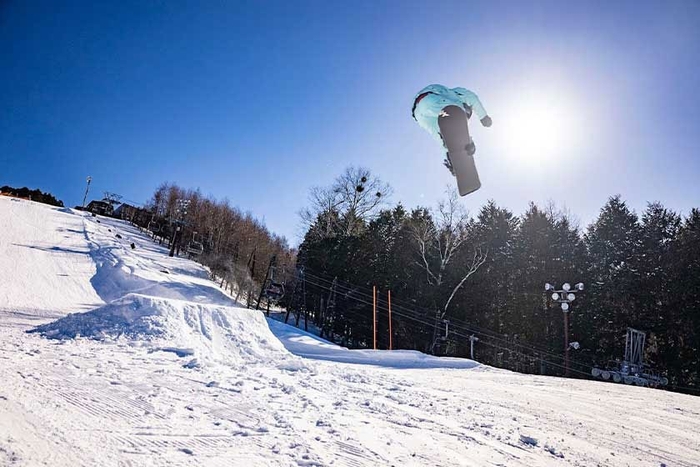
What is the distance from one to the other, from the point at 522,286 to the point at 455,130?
20079mm

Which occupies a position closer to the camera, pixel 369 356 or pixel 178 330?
pixel 178 330

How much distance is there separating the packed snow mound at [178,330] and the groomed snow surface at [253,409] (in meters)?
0.04

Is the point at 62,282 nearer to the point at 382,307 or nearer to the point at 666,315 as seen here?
the point at 382,307

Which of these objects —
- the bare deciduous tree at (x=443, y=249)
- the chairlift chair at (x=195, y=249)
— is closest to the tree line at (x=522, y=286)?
the bare deciduous tree at (x=443, y=249)

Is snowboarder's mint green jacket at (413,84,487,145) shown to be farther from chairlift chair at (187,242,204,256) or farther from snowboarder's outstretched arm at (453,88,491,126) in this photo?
→ chairlift chair at (187,242,204,256)

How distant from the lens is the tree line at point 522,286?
60.0 ft

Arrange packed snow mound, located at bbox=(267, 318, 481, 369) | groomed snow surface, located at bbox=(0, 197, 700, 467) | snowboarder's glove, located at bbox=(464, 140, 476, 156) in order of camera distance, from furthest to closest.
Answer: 1. packed snow mound, located at bbox=(267, 318, 481, 369)
2. snowboarder's glove, located at bbox=(464, 140, 476, 156)
3. groomed snow surface, located at bbox=(0, 197, 700, 467)

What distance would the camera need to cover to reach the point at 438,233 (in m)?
21.6

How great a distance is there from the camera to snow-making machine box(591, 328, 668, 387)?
1495 cm

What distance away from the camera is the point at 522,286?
70.3 ft

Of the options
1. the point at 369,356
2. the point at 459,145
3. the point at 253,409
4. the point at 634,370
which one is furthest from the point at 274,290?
the point at 459,145

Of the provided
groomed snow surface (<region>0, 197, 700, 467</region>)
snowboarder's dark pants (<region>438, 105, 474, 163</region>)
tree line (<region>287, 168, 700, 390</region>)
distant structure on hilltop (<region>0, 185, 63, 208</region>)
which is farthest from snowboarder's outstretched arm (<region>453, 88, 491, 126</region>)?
distant structure on hilltop (<region>0, 185, 63, 208</region>)

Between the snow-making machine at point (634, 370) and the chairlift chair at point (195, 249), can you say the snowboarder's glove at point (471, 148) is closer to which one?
the snow-making machine at point (634, 370)

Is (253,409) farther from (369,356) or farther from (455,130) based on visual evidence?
(369,356)
